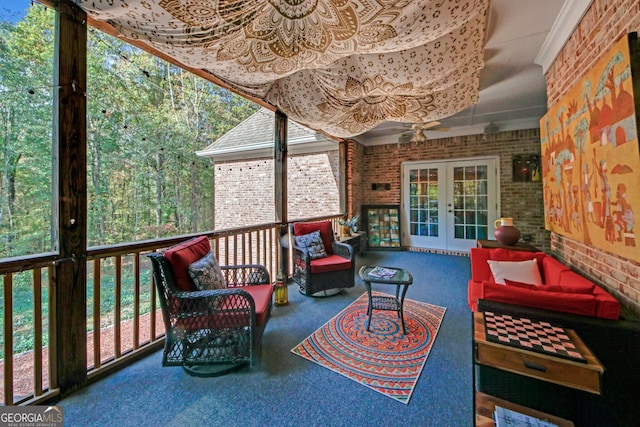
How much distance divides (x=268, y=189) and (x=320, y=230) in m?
2.97

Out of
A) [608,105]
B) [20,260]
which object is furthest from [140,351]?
[608,105]

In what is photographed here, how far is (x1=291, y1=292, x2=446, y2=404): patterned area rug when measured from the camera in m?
1.73

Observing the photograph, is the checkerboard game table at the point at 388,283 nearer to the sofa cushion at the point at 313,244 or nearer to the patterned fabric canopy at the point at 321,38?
the sofa cushion at the point at 313,244

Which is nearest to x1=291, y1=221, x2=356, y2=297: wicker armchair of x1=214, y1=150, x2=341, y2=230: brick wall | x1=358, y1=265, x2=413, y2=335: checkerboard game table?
x1=358, y1=265, x2=413, y2=335: checkerboard game table

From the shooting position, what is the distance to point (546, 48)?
255cm

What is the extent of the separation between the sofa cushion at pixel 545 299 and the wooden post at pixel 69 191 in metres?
2.56

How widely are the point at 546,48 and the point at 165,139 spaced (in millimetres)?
4532

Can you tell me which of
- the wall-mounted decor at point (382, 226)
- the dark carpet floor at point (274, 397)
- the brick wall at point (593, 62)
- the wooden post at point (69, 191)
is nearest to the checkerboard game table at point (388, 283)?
the dark carpet floor at point (274, 397)

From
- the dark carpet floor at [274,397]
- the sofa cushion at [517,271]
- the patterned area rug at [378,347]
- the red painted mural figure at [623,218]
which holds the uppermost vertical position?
the red painted mural figure at [623,218]

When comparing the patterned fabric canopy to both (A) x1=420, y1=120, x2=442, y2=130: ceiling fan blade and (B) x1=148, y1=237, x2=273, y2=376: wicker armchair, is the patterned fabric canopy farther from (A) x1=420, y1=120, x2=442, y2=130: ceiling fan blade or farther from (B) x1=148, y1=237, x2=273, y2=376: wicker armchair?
(B) x1=148, y1=237, x2=273, y2=376: wicker armchair

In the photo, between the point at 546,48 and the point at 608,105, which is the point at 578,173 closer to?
the point at 608,105

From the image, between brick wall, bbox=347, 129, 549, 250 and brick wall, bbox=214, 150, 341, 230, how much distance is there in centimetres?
50

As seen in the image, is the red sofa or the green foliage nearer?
the red sofa

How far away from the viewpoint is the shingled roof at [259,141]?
18.0ft
